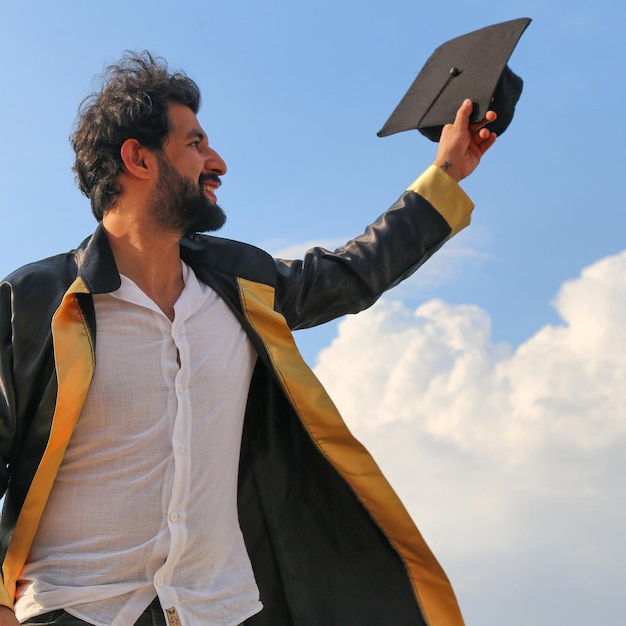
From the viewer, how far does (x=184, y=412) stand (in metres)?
3.01

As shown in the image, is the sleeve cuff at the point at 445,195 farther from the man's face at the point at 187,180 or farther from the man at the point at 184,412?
the man's face at the point at 187,180

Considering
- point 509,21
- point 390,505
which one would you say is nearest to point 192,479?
point 390,505

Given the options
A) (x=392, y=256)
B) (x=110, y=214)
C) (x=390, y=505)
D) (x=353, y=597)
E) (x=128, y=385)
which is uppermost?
(x=110, y=214)

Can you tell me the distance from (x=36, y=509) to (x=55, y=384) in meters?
0.37

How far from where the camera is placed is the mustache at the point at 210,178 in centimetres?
351

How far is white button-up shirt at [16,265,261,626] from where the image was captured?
284 centimetres

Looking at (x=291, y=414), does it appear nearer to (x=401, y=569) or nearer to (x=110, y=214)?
(x=401, y=569)

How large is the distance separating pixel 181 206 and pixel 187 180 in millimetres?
118

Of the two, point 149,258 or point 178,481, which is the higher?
point 149,258

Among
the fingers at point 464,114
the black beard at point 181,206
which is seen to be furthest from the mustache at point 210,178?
the fingers at point 464,114

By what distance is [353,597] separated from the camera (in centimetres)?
328

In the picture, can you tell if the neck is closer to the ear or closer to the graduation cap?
the ear

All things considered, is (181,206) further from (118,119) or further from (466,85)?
(466,85)

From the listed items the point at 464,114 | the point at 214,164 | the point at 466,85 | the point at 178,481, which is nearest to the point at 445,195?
the point at 464,114
